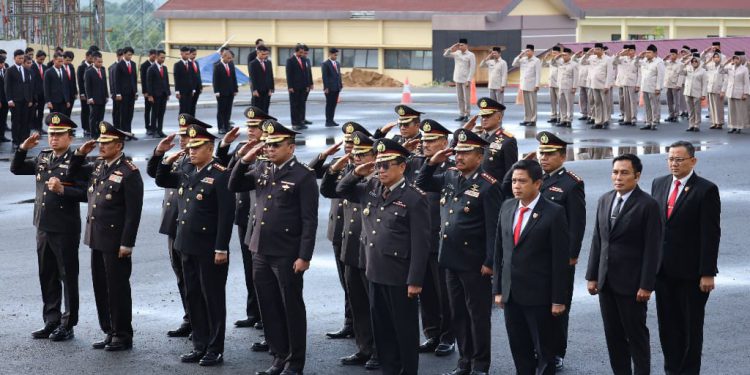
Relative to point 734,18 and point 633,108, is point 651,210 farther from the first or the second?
point 734,18

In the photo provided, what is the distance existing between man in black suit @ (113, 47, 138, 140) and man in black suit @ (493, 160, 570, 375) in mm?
17967

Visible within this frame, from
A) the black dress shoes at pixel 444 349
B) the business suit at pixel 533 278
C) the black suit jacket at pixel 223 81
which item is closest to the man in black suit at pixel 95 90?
the black suit jacket at pixel 223 81

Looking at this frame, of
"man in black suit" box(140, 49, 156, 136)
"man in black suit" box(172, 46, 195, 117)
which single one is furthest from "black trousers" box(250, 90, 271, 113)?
"man in black suit" box(140, 49, 156, 136)

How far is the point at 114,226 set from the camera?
9984 millimetres

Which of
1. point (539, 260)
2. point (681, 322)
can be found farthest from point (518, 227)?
point (681, 322)

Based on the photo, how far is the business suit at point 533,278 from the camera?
26.8 feet

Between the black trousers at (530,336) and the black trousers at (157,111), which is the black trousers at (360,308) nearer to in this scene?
the black trousers at (530,336)

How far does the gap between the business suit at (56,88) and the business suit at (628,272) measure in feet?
59.5

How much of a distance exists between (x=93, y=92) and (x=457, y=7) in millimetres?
27715

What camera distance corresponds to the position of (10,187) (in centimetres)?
1892

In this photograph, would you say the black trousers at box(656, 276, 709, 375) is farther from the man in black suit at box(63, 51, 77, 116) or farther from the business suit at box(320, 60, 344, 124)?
the business suit at box(320, 60, 344, 124)

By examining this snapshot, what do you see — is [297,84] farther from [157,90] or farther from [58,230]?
[58,230]

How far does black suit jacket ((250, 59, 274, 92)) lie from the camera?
26000 millimetres

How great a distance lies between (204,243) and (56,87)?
16.0 metres
